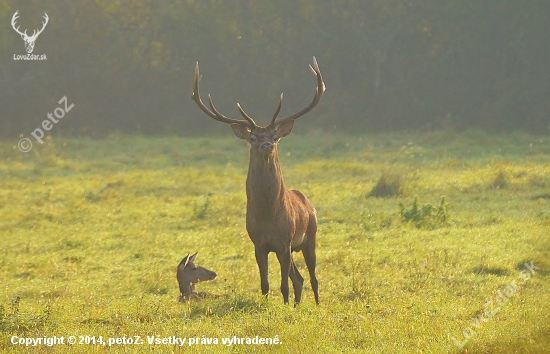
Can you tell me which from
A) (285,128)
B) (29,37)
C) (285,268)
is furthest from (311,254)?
(29,37)

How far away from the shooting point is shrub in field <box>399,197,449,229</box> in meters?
15.2

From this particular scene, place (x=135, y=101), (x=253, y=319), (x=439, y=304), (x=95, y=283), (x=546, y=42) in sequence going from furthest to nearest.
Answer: (x=135, y=101)
(x=546, y=42)
(x=95, y=283)
(x=439, y=304)
(x=253, y=319)

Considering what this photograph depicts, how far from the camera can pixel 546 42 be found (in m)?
34.6

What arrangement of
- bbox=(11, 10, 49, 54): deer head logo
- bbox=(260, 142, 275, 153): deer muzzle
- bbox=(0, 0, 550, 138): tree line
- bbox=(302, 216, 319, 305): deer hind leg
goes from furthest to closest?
bbox=(11, 10, 49, 54): deer head logo → bbox=(0, 0, 550, 138): tree line → bbox=(302, 216, 319, 305): deer hind leg → bbox=(260, 142, 275, 153): deer muzzle

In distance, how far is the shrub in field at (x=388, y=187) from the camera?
18531 mm

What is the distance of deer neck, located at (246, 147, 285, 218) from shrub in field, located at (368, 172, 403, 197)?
9359 millimetres

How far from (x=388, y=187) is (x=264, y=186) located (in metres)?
9.53

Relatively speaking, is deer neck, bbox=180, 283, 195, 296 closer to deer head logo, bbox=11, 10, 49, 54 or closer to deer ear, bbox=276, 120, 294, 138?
deer ear, bbox=276, 120, 294, 138

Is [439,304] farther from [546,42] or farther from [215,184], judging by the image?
[546,42]

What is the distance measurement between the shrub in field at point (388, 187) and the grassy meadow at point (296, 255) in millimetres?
28

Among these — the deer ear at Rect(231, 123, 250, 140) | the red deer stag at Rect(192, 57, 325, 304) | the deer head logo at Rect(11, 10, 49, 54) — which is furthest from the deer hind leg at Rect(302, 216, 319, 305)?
the deer head logo at Rect(11, 10, 49, 54)

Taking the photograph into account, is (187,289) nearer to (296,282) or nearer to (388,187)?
(296,282)

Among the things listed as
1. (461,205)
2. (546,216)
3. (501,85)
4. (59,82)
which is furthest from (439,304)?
(59,82)

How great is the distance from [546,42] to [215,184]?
1840cm
